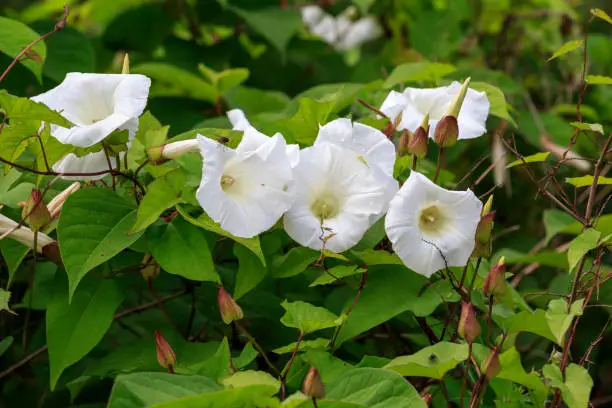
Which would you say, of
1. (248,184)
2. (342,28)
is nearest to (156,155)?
(248,184)

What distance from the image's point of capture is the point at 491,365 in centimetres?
82

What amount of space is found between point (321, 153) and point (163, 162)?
0.63 ft

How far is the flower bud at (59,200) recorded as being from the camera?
972 millimetres

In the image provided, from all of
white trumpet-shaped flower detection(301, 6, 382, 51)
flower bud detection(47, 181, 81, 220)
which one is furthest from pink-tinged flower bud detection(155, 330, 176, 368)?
white trumpet-shaped flower detection(301, 6, 382, 51)

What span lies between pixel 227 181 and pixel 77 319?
0.82 feet

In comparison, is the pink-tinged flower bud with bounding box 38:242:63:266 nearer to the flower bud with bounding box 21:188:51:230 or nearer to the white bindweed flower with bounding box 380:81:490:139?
the flower bud with bounding box 21:188:51:230

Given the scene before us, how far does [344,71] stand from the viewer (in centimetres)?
196

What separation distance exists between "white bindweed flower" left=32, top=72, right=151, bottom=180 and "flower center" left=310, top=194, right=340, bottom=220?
0.23 m

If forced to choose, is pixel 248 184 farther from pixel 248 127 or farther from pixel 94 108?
pixel 94 108

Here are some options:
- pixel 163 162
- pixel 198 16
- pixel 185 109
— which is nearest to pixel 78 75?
pixel 163 162

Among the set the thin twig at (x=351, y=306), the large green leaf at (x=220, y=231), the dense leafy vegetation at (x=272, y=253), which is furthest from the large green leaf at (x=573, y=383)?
the large green leaf at (x=220, y=231)

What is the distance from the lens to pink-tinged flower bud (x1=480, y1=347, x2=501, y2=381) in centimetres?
82

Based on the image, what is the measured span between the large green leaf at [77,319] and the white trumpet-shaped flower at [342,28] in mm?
1367

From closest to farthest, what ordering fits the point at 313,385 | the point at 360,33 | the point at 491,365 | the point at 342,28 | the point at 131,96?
the point at 313,385, the point at 491,365, the point at 131,96, the point at 360,33, the point at 342,28
